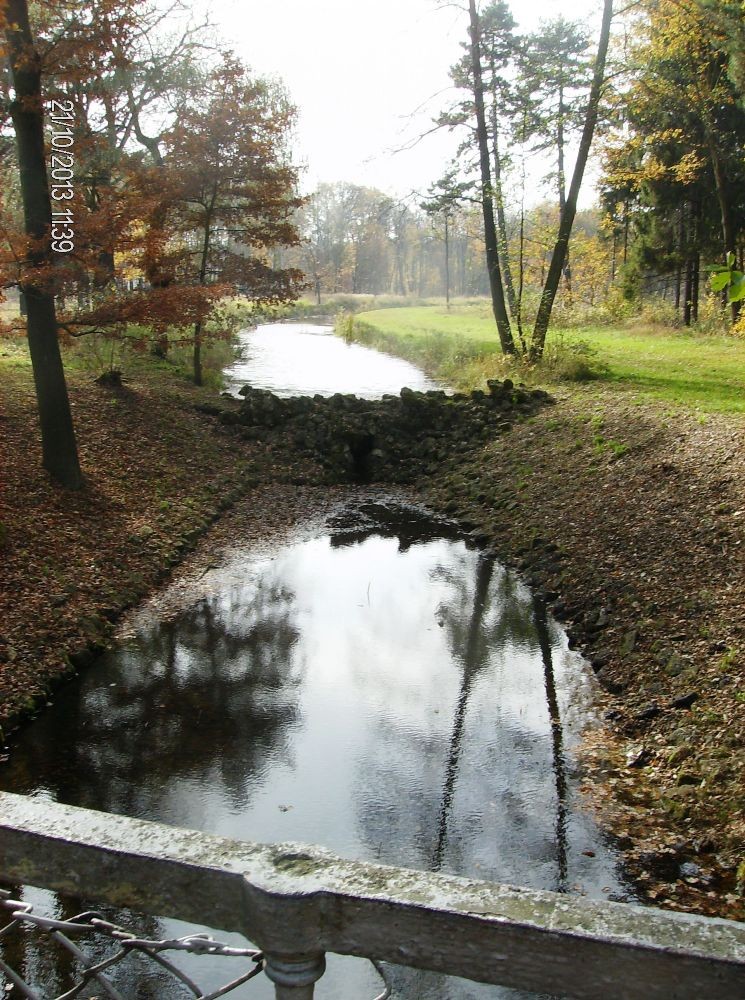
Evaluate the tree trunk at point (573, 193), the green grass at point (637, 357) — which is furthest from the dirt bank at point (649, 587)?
the tree trunk at point (573, 193)

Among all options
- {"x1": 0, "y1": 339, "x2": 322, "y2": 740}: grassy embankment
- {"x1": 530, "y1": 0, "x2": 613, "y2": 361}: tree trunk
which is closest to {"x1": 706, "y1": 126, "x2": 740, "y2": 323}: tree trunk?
{"x1": 530, "y1": 0, "x2": 613, "y2": 361}: tree trunk

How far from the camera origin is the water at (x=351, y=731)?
5.88 metres

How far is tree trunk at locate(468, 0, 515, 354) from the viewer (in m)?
21.0

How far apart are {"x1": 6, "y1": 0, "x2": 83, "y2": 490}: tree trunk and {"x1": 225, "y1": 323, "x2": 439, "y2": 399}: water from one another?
402 inches

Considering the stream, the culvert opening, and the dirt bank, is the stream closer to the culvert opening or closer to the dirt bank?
the dirt bank

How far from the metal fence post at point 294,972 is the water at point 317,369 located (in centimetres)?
1979

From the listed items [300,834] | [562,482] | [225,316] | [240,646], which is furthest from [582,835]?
[225,316]

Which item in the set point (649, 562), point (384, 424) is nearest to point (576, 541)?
point (649, 562)

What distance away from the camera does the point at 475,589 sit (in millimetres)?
11445

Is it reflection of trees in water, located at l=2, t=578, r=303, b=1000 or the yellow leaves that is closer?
reflection of trees in water, located at l=2, t=578, r=303, b=1000

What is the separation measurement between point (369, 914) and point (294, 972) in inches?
8.3

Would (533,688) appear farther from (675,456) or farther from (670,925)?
(670,925)

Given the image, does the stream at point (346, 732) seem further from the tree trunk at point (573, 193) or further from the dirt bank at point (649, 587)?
the tree trunk at point (573, 193)

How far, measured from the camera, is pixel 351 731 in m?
7.57
